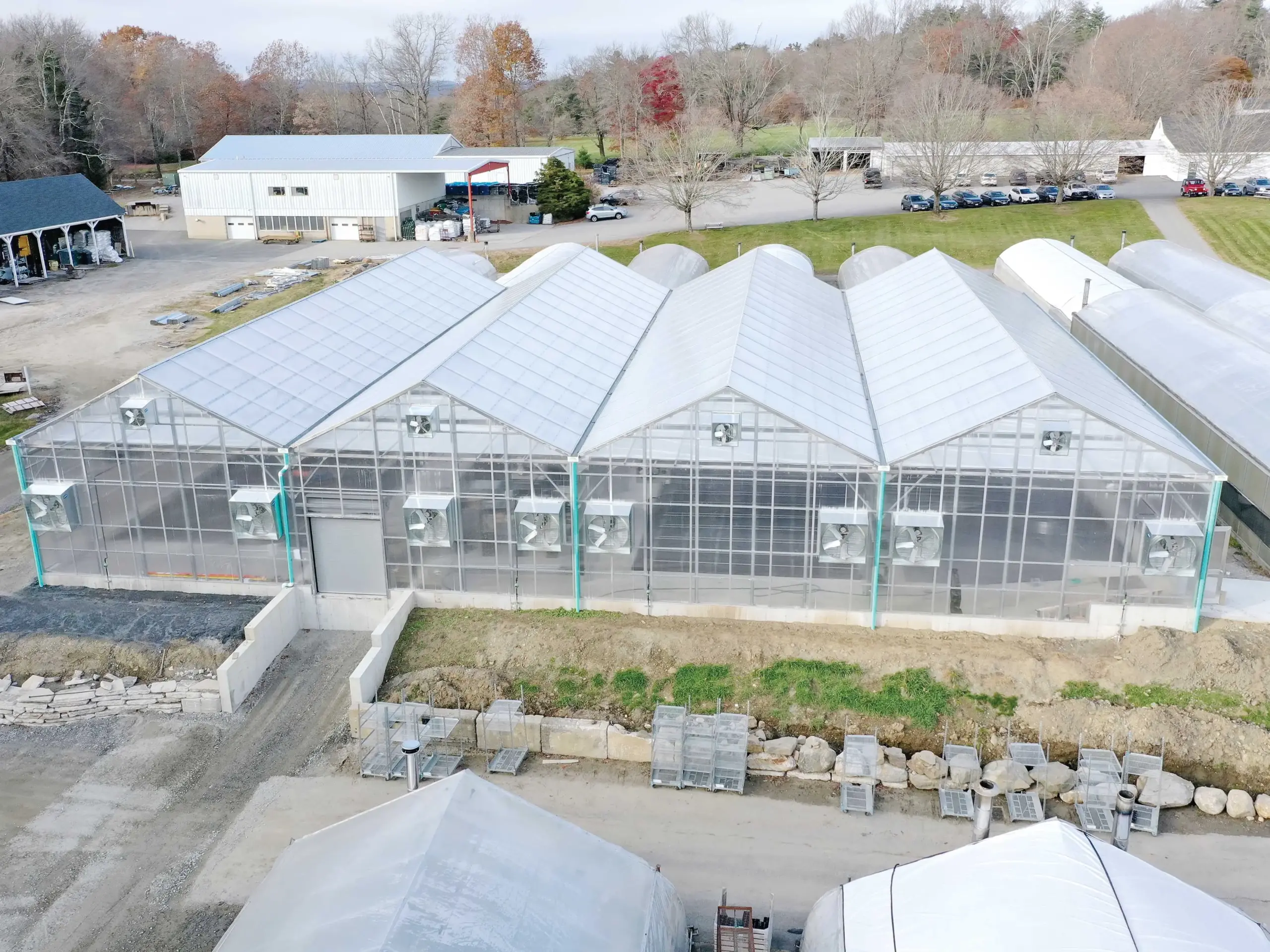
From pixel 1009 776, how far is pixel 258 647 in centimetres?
1560

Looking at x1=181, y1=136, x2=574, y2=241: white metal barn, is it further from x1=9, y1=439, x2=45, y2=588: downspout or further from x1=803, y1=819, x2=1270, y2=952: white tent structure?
x1=803, y1=819, x2=1270, y2=952: white tent structure

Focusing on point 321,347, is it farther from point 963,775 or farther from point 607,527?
point 963,775

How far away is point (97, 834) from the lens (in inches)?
766

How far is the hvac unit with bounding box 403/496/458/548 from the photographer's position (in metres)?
24.3

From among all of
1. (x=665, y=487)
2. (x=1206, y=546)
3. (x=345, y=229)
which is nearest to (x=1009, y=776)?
(x=1206, y=546)

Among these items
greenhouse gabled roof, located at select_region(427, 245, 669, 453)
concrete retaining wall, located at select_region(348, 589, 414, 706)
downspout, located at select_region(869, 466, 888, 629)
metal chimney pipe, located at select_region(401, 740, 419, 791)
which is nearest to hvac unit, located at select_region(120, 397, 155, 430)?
greenhouse gabled roof, located at select_region(427, 245, 669, 453)

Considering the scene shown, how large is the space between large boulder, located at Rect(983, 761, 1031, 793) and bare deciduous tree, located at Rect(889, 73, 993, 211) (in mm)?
52291

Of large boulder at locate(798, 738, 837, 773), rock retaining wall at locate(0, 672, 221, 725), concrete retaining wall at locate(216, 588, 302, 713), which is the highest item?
concrete retaining wall at locate(216, 588, 302, 713)

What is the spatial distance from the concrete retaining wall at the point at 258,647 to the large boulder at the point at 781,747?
36.1 feet

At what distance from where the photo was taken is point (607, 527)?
24.1 metres

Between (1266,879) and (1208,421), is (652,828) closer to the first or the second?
(1266,879)

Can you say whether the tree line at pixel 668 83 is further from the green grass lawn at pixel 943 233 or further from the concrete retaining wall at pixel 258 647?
the concrete retaining wall at pixel 258 647

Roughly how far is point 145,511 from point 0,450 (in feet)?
49.9

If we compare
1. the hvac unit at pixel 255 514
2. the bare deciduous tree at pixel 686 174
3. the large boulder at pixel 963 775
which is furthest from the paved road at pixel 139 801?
the bare deciduous tree at pixel 686 174
